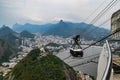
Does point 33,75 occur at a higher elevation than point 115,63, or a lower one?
lower

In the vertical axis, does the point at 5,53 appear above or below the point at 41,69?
above

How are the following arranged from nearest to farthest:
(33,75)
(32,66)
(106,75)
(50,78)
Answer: (106,75) → (50,78) → (33,75) → (32,66)

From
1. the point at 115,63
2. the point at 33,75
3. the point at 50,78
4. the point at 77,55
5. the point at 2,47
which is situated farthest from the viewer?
the point at 2,47

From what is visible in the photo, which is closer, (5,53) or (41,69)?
(41,69)

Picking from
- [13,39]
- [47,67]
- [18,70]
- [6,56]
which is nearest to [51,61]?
[47,67]

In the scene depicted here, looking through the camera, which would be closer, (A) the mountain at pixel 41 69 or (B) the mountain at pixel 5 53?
(A) the mountain at pixel 41 69

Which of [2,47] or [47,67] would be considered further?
[2,47]

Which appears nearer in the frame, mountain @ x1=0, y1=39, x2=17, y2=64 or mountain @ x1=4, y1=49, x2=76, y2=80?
mountain @ x1=4, y1=49, x2=76, y2=80

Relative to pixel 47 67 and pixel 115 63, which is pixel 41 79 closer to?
pixel 47 67
